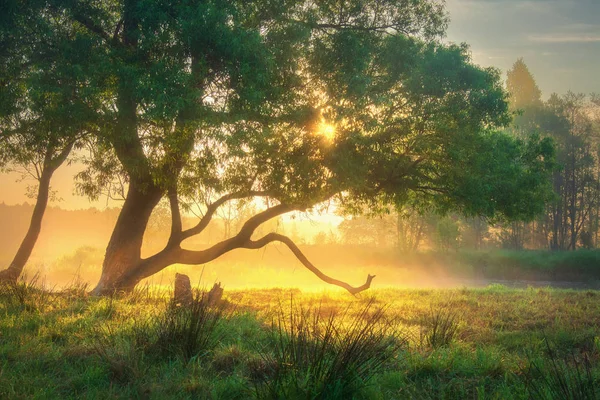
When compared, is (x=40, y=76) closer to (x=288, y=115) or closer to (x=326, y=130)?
(x=288, y=115)

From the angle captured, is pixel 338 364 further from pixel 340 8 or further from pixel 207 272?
pixel 207 272

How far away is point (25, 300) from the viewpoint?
9.02 m

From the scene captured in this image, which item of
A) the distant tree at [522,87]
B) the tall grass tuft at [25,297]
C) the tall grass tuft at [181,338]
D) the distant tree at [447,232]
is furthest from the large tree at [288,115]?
the distant tree at [522,87]

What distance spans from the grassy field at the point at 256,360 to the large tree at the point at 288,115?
4.78 metres

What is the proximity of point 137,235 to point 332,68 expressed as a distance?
7432 mm

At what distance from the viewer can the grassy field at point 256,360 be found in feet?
14.8

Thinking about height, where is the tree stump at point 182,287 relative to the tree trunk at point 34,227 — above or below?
below

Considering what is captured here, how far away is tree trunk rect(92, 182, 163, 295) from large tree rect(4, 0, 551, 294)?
0.04m

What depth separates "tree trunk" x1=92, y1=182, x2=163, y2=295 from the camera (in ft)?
50.1

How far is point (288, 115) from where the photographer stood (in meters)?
13.2

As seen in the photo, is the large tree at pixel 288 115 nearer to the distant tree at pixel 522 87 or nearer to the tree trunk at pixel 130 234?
the tree trunk at pixel 130 234

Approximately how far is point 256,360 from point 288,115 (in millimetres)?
8613

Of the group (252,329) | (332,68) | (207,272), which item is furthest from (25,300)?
(207,272)

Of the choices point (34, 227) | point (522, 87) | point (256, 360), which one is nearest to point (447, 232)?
point (522, 87)
